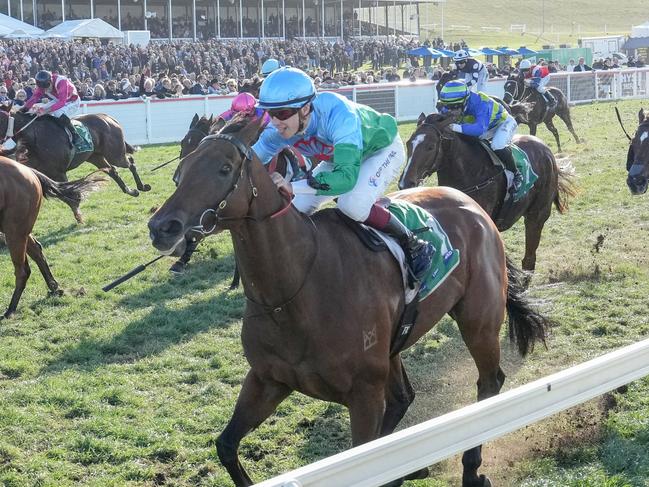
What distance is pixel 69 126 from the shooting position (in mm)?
13641

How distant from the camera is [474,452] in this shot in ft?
15.6

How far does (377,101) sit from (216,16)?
91.6 ft

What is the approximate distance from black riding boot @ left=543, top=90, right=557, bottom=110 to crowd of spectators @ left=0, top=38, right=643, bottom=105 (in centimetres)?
672

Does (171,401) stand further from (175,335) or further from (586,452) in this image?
(586,452)

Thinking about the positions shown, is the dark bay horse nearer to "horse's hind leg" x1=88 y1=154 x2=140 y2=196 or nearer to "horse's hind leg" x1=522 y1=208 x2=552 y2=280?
"horse's hind leg" x1=522 y1=208 x2=552 y2=280

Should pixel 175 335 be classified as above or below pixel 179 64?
below

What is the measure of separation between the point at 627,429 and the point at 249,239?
2.74 m

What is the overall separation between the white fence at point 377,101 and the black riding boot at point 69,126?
671 cm

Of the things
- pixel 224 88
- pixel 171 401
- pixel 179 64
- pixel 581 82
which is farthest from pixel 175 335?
pixel 179 64

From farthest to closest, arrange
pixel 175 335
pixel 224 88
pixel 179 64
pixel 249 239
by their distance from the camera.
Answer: pixel 179 64, pixel 224 88, pixel 175 335, pixel 249 239

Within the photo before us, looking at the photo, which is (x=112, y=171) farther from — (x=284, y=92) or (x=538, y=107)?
(x=284, y=92)

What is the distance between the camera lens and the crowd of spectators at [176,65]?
23766 millimetres

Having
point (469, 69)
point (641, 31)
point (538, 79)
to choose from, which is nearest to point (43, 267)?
point (469, 69)

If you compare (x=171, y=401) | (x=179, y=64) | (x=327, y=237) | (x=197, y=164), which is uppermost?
(x=179, y=64)
